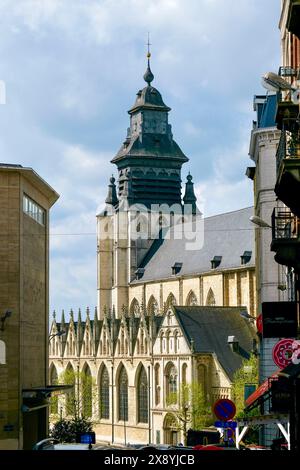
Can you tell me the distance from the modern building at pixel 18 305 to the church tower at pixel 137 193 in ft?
263

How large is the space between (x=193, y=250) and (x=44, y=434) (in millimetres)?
69404

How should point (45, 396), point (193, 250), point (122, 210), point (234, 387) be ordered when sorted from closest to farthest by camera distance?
point (45, 396) → point (234, 387) → point (193, 250) → point (122, 210)

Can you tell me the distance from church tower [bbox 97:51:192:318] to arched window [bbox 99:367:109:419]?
19669 millimetres

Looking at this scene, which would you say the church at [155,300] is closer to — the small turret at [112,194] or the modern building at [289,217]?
the small turret at [112,194]

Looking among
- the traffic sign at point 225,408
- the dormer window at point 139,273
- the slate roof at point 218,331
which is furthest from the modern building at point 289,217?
the dormer window at point 139,273

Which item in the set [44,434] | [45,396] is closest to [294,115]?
[45,396]

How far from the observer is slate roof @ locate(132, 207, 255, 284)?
391ft

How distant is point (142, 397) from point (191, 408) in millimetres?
15245

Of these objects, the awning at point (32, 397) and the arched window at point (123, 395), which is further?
the arched window at point (123, 395)

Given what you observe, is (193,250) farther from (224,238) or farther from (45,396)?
(45,396)

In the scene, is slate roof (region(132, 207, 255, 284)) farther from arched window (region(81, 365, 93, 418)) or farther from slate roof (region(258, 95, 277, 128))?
slate roof (region(258, 95, 277, 128))

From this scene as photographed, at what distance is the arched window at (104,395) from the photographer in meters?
119

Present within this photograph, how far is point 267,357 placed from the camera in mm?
47531

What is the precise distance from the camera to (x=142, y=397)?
4350 inches
